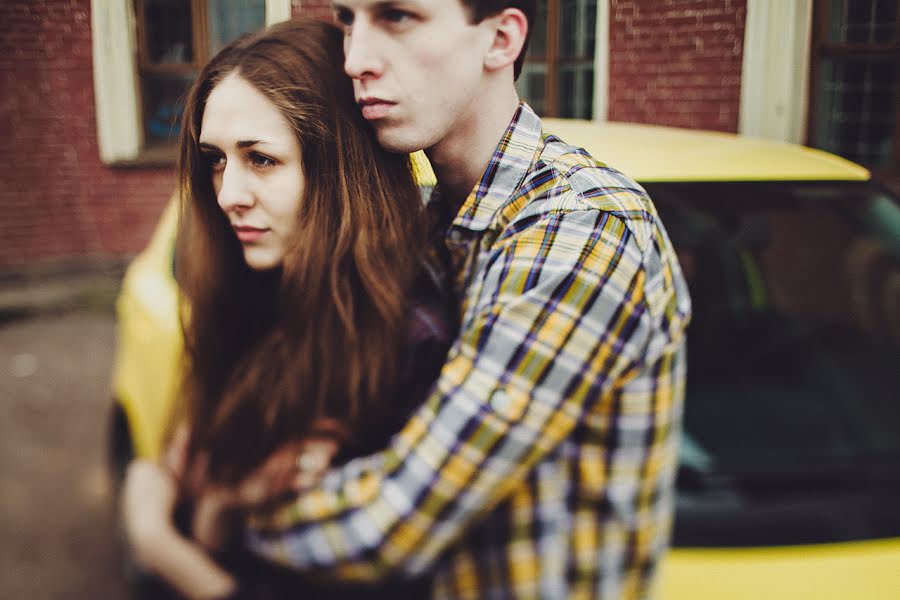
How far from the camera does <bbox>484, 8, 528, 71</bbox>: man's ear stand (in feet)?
3.09

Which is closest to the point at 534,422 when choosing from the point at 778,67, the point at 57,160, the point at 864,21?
the point at 864,21

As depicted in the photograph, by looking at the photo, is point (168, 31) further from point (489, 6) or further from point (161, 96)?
point (489, 6)

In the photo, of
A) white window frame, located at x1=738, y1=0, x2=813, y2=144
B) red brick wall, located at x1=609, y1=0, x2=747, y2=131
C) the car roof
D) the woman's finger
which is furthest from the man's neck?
red brick wall, located at x1=609, y1=0, x2=747, y2=131

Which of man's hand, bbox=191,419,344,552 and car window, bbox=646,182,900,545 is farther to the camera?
car window, bbox=646,182,900,545

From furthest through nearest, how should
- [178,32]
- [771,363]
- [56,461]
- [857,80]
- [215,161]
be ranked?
[56,461] < [771,363] < [857,80] < [178,32] < [215,161]

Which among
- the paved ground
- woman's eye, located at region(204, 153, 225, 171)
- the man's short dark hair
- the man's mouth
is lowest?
the paved ground

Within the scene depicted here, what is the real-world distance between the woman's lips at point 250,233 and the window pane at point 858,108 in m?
1.19

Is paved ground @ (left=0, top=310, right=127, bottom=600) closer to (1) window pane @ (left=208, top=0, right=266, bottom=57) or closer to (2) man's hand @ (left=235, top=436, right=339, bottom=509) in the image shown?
(1) window pane @ (left=208, top=0, right=266, bottom=57)

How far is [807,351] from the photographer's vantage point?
2.07 metres

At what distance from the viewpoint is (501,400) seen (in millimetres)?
858

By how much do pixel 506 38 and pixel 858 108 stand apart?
4.82ft

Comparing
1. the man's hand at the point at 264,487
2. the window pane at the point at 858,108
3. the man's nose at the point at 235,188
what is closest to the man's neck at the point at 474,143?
the man's nose at the point at 235,188

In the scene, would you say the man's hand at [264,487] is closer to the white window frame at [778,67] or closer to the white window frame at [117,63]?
the white window frame at [117,63]

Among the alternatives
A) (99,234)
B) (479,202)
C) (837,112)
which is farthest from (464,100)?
(99,234)
